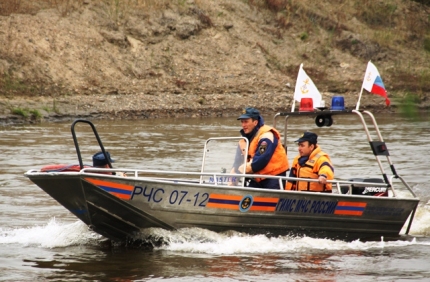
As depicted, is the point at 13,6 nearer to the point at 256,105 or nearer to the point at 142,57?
the point at 142,57

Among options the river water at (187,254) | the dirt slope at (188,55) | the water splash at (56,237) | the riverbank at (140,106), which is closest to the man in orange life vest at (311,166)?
the river water at (187,254)

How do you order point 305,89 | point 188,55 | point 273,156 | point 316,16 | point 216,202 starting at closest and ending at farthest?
point 216,202 → point 273,156 → point 305,89 → point 188,55 → point 316,16

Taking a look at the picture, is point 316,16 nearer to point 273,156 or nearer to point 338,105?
point 338,105

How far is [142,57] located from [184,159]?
56.8 feet

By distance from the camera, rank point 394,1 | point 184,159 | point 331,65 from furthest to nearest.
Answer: point 394,1
point 331,65
point 184,159

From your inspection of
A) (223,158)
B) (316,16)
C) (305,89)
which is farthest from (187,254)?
(316,16)

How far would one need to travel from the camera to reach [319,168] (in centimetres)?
938

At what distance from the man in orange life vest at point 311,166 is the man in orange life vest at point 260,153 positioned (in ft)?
0.86

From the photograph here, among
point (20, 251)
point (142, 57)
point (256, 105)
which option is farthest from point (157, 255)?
point (142, 57)

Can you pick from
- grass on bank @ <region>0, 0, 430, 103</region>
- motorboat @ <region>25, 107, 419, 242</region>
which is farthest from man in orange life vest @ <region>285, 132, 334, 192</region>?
grass on bank @ <region>0, 0, 430, 103</region>

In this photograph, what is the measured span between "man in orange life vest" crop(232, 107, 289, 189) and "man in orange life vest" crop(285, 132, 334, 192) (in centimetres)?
26

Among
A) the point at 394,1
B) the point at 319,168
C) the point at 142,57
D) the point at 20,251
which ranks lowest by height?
the point at 20,251

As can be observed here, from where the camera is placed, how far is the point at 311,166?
9.45 meters

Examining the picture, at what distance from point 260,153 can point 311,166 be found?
760 mm
